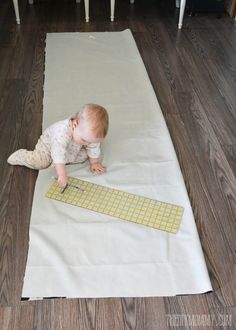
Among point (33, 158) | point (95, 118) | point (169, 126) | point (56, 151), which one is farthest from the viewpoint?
point (169, 126)

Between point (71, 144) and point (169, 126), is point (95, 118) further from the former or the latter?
point (169, 126)

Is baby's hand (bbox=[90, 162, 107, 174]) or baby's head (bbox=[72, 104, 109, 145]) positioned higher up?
baby's head (bbox=[72, 104, 109, 145])

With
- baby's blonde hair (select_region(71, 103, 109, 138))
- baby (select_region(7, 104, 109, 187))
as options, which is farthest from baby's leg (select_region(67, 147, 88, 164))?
baby's blonde hair (select_region(71, 103, 109, 138))

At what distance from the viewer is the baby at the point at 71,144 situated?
4.07 feet

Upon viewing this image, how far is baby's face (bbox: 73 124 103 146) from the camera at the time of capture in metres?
1.25

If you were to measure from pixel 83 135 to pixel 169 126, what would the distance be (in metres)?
0.66

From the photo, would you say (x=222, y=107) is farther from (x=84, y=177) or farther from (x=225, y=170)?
(x=84, y=177)

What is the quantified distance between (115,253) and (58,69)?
1373 mm

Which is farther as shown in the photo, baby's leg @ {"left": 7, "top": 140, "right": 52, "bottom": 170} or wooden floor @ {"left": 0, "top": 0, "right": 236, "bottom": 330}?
baby's leg @ {"left": 7, "top": 140, "right": 52, "bottom": 170}

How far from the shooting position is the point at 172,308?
1091mm

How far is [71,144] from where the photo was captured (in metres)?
1.38

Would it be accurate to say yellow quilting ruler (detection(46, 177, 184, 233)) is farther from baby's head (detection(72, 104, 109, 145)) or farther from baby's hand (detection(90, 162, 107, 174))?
baby's head (detection(72, 104, 109, 145))

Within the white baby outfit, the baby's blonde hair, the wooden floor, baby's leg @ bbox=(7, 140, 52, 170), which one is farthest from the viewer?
baby's leg @ bbox=(7, 140, 52, 170)

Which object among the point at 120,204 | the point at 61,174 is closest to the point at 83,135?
the point at 61,174
